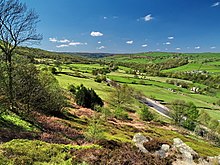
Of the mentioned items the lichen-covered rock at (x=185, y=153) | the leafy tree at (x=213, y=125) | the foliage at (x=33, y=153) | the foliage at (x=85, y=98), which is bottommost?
the leafy tree at (x=213, y=125)

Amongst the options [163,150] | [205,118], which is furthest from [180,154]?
[205,118]

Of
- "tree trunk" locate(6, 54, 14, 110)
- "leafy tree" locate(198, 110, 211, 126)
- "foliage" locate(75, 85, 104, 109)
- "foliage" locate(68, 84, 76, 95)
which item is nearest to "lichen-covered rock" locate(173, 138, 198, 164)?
"tree trunk" locate(6, 54, 14, 110)

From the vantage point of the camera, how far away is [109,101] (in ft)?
376

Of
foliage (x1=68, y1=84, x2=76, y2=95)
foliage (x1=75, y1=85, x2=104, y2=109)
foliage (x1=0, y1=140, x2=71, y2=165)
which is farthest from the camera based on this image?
foliage (x1=68, y1=84, x2=76, y2=95)

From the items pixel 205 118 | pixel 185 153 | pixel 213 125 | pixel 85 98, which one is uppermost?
pixel 185 153

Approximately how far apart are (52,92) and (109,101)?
67653mm

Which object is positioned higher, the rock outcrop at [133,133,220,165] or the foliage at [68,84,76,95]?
the rock outcrop at [133,133,220,165]

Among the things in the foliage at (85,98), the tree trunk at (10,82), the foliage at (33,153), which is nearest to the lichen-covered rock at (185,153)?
the foliage at (33,153)

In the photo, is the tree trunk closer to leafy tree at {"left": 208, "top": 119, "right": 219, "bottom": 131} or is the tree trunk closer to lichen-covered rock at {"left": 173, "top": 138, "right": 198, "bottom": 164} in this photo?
lichen-covered rock at {"left": 173, "top": 138, "right": 198, "bottom": 164}

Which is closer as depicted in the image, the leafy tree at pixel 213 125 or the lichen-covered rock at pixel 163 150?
the lichen-covered rock at pixel 163 150

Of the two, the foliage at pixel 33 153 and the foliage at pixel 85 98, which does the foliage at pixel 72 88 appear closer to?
the foliage at pixel 85 98

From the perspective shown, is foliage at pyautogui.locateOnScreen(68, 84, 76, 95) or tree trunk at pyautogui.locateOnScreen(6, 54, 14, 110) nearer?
tree trunk at pyautogui.locateOnScreen(6, 54, 14, 110)

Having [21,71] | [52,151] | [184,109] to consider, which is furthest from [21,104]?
[184,109]

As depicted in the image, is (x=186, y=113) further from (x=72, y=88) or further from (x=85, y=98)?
(x=72, y=88)
